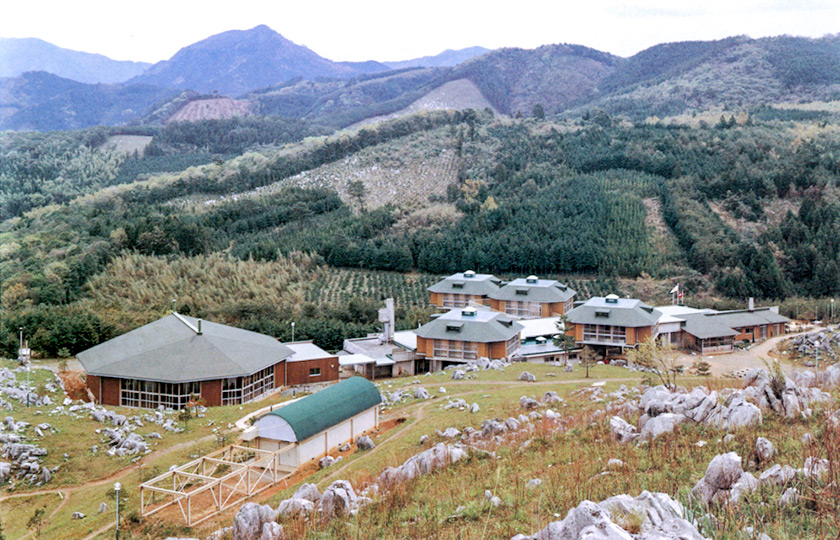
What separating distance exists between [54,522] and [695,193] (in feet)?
174

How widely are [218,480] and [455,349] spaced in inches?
657

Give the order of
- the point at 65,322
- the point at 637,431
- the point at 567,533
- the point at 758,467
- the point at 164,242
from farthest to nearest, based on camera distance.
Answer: the point at 164,242
the point at 65,322
the point at 637,431
the point at 758,467
the point at 567,533

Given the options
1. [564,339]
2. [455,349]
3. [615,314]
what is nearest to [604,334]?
[615,314]

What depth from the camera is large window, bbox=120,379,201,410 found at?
1977cm

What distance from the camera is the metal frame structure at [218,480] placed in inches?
450

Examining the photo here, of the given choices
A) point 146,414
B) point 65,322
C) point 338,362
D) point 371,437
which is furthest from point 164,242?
point 371,437

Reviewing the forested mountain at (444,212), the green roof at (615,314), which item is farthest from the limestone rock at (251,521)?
the green roof at (615,314)

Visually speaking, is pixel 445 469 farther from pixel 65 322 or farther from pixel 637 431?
pixel 65 322

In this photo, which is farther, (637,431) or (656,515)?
(637,431)

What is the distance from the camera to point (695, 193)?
5381 centimetres

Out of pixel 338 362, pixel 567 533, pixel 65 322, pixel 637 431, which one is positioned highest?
pixel 567 533

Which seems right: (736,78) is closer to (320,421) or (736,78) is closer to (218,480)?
(320,421)

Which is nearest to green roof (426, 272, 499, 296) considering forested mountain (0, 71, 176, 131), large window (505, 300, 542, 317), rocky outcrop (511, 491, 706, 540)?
large window (505, 300, 542, 317)

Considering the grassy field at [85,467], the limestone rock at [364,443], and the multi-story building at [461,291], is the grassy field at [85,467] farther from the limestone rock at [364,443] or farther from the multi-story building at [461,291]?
the multi-story building at [461,291]
